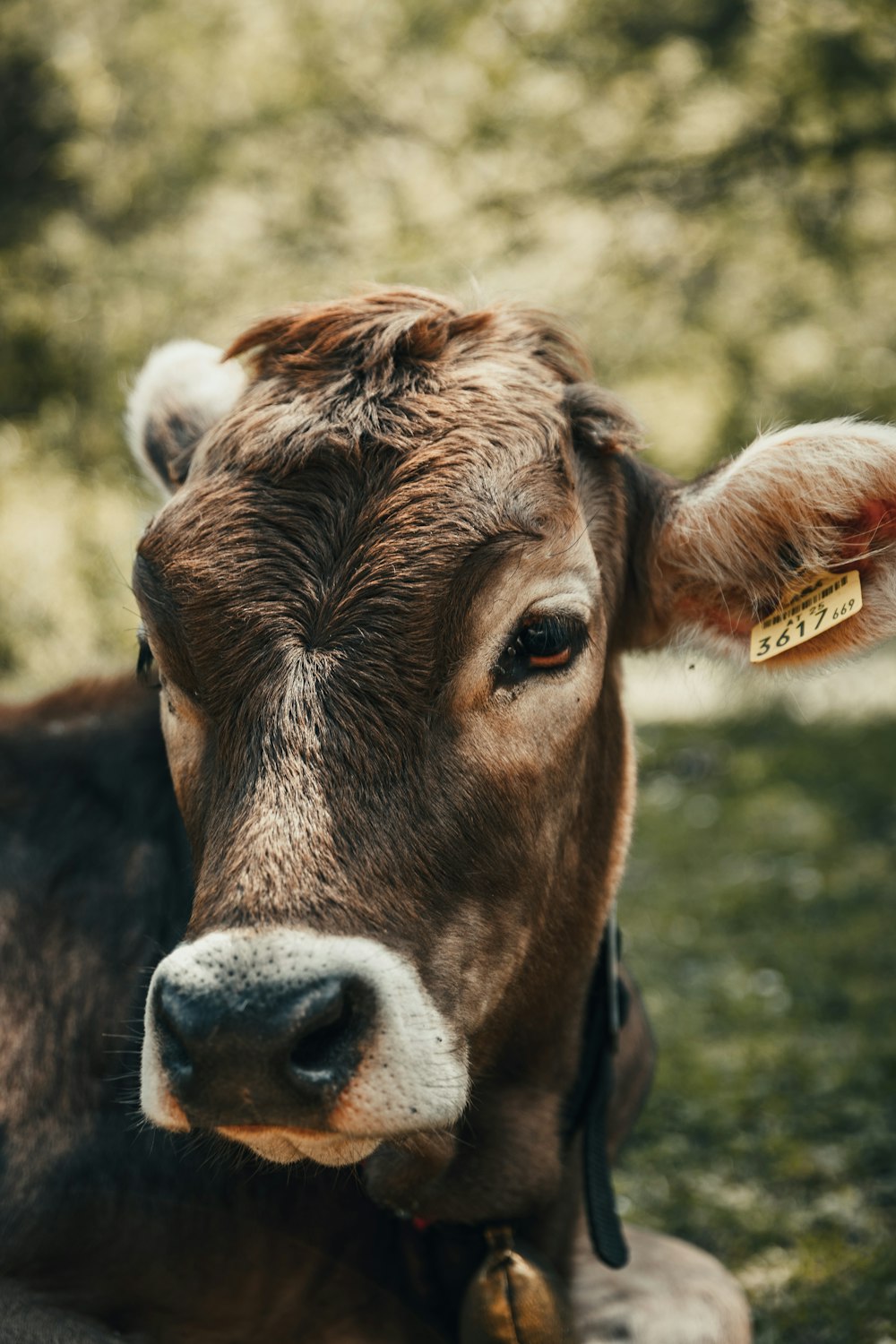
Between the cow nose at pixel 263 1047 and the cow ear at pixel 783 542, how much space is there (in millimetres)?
1442

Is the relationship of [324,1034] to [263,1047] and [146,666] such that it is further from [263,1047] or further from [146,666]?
[146,666]

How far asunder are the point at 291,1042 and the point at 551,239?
10.2 meters

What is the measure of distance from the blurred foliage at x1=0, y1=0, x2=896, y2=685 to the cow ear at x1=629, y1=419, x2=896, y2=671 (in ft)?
21.2

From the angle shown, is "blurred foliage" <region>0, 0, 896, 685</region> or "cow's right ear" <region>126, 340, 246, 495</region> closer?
"cow's right ear" <region>126, 340, 246, 495</region>

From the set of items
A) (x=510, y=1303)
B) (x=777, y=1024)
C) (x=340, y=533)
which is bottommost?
(x=777, y=1024)

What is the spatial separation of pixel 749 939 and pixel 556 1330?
3705 mm

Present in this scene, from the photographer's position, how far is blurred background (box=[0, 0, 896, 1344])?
867 centimetres

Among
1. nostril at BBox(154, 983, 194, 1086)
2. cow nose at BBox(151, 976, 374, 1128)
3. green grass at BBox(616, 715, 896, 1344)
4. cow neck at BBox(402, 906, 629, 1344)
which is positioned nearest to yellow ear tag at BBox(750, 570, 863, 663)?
cow neck at BBox(402, 906, 629, 1344)

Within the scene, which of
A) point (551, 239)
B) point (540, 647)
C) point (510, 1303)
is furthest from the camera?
point (551, 239)

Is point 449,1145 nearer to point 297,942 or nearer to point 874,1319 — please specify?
point 297,942

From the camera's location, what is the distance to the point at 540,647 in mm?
2672

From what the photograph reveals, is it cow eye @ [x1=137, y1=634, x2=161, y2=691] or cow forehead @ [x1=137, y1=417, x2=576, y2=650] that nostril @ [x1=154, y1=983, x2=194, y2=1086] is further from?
cow eye @ [x1=137, y1=634, x2=161, y2=691]

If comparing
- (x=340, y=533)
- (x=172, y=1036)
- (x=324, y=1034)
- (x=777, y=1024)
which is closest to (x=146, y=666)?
(x=340, y=533)

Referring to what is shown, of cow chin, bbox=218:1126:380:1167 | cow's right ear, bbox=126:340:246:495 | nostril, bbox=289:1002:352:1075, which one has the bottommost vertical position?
cow chin, bbox=218:1126:380:1167
